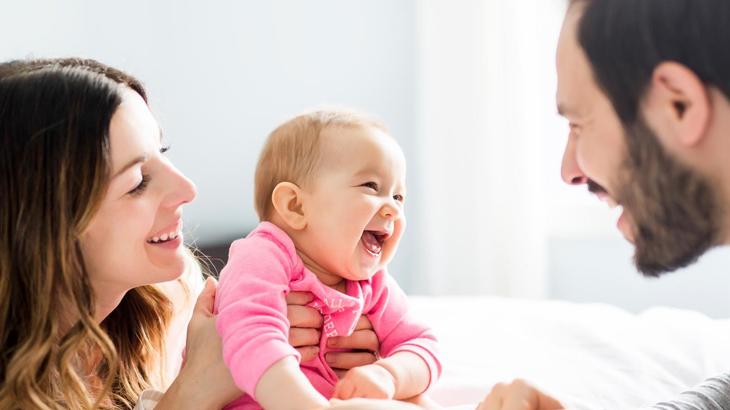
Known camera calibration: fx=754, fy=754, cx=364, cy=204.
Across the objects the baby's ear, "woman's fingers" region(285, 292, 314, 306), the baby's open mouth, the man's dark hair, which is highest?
the man's dark hair

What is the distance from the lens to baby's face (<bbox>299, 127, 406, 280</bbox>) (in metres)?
1.46

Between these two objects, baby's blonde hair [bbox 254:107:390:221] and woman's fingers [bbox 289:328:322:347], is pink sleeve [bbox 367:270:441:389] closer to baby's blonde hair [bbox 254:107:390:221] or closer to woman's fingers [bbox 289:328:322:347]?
woman's fingers [bbox 289:328:322:347]

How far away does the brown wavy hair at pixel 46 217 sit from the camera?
130 cm

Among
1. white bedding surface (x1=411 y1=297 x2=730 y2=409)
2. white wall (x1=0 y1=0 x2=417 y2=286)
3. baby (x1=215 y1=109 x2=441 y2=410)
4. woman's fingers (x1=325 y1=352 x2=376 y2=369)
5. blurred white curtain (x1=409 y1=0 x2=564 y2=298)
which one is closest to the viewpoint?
baby (x1=215 y1=109 x2=441 y2=410)

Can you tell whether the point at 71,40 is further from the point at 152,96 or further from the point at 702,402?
the point at 702,402

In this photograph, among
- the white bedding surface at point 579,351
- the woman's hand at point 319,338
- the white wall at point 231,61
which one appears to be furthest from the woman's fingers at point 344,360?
the white wall at point 231,61

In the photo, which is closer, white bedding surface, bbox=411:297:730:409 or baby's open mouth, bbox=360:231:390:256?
baby's open mouth, bbox=360:231:390:256

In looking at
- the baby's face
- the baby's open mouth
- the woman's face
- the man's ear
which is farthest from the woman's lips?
the man's ear

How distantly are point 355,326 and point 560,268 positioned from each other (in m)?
2.47

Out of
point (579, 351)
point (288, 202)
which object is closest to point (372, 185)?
point (288, 202)

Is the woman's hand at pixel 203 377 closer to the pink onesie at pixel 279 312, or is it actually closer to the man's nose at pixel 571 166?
the pink onesie at pixel 279 312

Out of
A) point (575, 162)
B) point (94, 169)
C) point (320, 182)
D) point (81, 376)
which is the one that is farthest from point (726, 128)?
point (81, 376)

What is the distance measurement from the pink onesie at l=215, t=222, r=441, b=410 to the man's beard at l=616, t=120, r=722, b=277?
492mm

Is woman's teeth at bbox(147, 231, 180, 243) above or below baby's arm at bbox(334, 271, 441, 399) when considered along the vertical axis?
above
